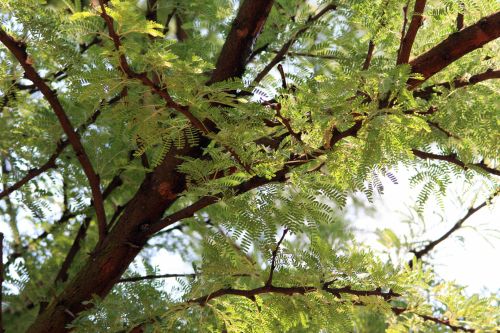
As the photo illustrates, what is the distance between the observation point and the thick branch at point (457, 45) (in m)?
1.51

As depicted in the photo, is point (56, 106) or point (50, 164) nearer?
point (56, 106)

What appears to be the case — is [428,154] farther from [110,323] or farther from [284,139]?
[110,323]

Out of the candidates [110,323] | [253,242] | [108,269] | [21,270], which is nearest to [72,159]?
[21,270]

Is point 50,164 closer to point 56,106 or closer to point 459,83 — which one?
point 56,106

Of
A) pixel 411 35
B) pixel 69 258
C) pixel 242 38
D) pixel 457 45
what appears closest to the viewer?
pixel 411 35

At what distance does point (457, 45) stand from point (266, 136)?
0.47 metres

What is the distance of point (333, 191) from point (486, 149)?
398 mm

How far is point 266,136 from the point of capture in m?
1.61

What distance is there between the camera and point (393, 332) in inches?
68.7

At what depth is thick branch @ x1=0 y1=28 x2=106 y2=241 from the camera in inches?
61.0

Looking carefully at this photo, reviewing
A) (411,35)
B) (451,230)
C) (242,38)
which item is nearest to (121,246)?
(242,38)

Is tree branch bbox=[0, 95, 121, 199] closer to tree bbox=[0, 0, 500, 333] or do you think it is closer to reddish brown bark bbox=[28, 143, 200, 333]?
tree bbox=[0, 0, 500, 333]

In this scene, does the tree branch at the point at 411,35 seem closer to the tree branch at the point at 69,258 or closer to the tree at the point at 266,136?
the tree at the point at 266,136

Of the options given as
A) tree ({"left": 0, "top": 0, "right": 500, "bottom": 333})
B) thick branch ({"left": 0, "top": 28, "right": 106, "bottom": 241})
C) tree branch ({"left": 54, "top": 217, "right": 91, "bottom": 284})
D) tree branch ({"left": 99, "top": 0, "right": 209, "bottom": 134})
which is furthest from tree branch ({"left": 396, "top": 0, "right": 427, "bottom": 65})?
tree branch ({"left": 54, "top": 217, "right": 91, "bottom": 284})
